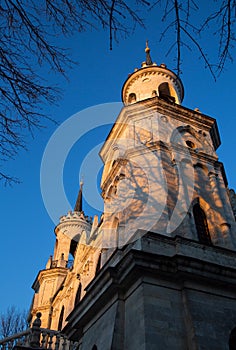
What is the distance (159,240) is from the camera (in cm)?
1142

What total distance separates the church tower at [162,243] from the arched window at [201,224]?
42 mm

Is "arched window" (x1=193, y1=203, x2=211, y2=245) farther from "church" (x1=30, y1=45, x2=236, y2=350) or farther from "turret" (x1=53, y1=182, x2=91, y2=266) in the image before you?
"turret" (x1=53, y1=182, x2=91, y2=266)

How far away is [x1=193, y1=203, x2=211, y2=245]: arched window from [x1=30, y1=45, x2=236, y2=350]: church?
0.14 ft

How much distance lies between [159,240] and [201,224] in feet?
10.5

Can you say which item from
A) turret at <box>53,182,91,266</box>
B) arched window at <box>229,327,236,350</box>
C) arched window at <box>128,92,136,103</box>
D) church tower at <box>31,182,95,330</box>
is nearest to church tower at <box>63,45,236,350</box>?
arched window at <box>229,327,236,350</box>

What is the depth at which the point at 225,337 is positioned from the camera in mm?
9586

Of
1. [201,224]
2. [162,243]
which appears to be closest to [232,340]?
→ [162,243]

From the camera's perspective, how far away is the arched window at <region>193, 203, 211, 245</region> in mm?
13461

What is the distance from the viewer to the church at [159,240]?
9.72m

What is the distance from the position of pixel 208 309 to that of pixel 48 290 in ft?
70.8

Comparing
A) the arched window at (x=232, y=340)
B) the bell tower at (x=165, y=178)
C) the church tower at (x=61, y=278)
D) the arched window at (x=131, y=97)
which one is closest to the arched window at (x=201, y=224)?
the bell tower at (x=165, y=178)

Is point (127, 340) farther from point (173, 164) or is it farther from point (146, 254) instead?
point (173, 164)

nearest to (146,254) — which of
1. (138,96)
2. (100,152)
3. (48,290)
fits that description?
(100,152)

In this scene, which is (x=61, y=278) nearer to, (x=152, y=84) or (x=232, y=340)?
(x=152, y=84)
